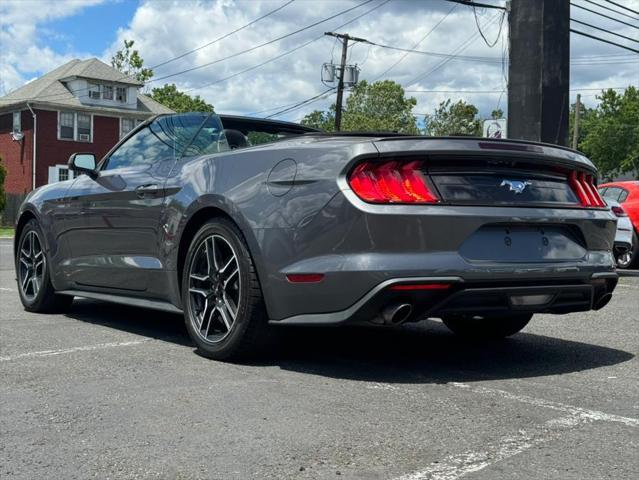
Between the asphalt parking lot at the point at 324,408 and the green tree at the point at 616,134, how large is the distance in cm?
7364

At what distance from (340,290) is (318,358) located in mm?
881

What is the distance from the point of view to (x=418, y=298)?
3998 mm

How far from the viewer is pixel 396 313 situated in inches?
158

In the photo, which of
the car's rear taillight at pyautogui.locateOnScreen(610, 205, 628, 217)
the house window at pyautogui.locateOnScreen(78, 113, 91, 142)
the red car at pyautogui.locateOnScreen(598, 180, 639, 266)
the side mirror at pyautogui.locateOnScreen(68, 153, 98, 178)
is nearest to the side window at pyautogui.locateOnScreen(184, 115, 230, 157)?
the side mirror at pyautogui.locateOnScreen(68, 153, 98, 178)

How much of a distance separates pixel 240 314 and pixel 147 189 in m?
1.34

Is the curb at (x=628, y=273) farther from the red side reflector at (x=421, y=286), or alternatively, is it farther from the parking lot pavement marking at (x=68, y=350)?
the red side reflector at (x=421, y=286)

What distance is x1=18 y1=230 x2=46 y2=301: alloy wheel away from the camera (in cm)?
677

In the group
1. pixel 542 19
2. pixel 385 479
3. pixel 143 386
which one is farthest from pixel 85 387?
pixel 542 19

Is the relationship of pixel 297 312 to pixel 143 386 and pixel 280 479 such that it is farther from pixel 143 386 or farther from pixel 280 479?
pixel 280 479

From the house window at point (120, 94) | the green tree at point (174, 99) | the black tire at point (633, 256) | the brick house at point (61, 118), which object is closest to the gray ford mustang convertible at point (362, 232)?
the black tire at point (633, 256)

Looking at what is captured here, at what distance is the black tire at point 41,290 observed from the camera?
6.62 m

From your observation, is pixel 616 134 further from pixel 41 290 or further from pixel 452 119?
pixel 41 290

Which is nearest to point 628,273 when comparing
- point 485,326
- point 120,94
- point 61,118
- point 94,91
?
point 485,326

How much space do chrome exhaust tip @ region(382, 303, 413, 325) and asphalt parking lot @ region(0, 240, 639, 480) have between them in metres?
0.33
